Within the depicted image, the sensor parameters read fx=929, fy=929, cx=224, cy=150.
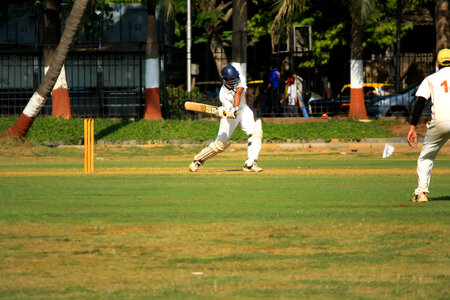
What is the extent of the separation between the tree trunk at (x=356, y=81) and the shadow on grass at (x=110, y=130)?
7367mm

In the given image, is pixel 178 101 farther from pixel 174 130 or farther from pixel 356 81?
pixel 356 81

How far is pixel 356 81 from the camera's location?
30516 mm

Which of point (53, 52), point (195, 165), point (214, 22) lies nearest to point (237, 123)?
point (195, 165)

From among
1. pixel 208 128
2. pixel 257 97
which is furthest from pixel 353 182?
pixel 257 97

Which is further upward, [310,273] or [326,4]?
[326,4]

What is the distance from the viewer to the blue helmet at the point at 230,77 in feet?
51.3

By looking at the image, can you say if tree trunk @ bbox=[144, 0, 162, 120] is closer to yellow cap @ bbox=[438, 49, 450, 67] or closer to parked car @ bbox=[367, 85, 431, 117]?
parked car @ bbox=[367, 85, 431, 117]

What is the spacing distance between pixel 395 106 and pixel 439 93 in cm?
2246

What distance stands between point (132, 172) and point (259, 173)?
2499mm

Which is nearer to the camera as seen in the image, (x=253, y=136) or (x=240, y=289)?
(x=240, y=289)

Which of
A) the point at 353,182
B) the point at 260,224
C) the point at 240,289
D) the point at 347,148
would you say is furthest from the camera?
the point at 347,148

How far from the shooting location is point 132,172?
17234mm

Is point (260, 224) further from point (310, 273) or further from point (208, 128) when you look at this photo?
point (208, 128)

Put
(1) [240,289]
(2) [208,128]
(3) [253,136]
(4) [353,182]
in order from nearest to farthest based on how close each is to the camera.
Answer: (1) [240,289] < (4) [353,182] < (3) [253,136] < (2) [208,128]
